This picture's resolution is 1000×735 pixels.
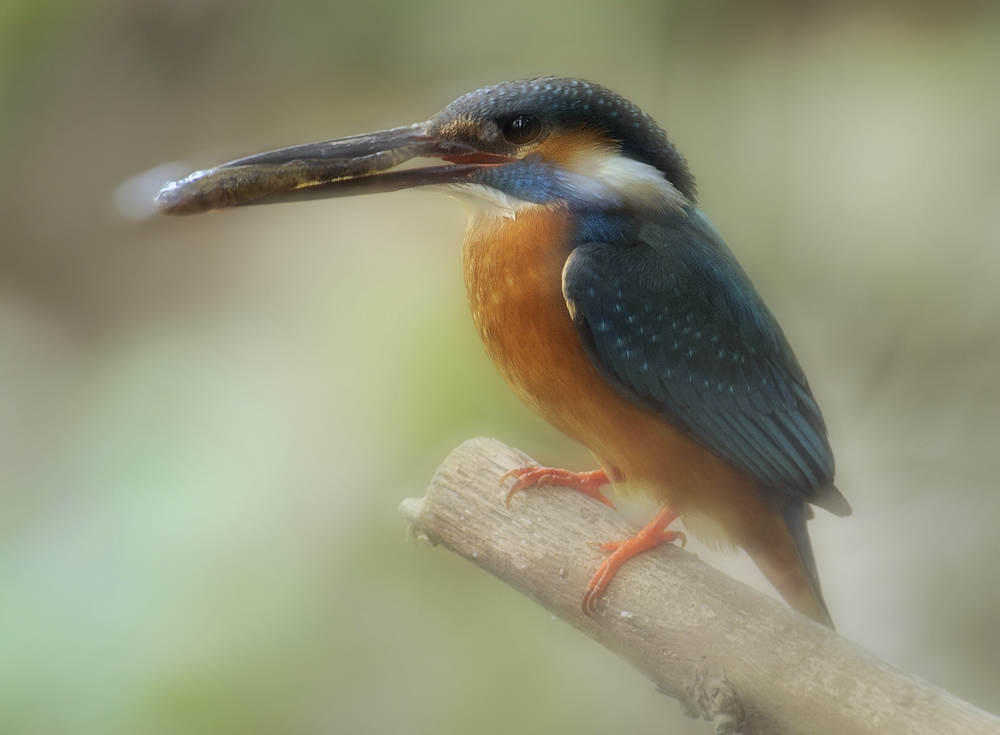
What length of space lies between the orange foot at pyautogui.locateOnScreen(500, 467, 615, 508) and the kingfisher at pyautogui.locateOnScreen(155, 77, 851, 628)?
94mm

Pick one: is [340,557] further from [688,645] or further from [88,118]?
[88,118]

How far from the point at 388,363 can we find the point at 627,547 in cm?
50

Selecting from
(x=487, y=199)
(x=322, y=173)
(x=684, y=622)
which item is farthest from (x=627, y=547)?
(x=322, y=173)

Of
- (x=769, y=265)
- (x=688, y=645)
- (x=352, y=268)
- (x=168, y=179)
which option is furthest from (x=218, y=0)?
(x=688, y=645)

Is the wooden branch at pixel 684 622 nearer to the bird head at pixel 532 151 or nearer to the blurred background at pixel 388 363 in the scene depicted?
the blurred background at pixel 388 363

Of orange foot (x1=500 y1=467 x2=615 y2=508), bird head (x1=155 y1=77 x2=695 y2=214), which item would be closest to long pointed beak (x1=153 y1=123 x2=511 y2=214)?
bird head (x1=155 y1=77 x2=695 y2=214)

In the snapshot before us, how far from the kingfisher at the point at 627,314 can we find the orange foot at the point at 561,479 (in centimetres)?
9

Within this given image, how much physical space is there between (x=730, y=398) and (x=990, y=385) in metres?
0.27

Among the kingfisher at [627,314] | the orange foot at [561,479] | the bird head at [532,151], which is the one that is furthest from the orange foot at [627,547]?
the bird head at [532,151]

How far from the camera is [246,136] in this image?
1.66 meters

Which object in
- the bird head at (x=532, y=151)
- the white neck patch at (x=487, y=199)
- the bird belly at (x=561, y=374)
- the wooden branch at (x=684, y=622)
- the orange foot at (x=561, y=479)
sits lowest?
the wooden branch at (x=684, y=622)

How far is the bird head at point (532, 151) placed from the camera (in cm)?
88

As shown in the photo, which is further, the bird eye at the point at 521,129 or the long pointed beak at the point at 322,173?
the bird eye at the point at 521,129

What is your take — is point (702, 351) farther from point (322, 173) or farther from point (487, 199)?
point (322, 173)
